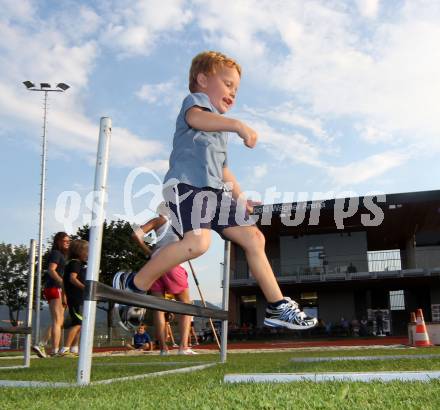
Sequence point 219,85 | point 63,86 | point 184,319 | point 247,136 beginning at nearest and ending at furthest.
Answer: point 247,136 < point 219,85 < point 184,319 < point 63,86

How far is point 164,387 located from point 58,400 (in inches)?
21.2

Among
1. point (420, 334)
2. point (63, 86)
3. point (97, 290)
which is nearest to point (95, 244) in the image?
point (97, 290)

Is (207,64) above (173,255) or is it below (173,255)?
above

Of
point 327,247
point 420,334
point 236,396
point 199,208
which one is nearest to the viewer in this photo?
point 236,396

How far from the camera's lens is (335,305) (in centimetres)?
3222

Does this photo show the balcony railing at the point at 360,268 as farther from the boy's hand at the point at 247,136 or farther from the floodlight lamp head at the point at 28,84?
the boy's hand at the point at 247,136

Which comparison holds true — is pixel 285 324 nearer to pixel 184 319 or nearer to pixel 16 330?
pixel 16 330

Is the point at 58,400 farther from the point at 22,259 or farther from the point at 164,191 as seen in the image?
the point at 22,259

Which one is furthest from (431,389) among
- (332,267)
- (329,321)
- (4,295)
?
(4,295)

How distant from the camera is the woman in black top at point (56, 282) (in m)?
7.07

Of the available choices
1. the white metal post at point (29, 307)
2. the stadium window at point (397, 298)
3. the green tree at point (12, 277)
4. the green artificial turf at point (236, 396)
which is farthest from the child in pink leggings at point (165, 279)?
the green tree at point (12, 277)

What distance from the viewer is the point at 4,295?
44.8 m

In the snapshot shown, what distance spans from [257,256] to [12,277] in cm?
4583

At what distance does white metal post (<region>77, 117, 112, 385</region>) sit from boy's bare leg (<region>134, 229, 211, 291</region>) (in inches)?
19.4
